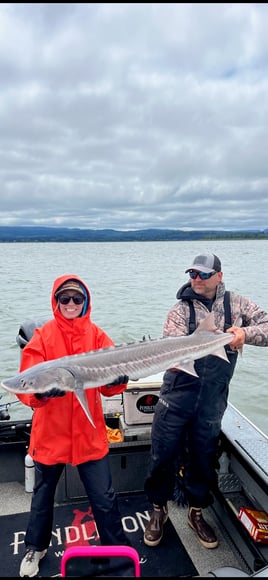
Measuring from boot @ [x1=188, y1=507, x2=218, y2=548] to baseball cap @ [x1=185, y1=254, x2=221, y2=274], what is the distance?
206 centimetres

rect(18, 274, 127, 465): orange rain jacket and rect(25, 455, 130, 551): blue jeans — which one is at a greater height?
rect(18, 274, 127, 465): orange rain jacket

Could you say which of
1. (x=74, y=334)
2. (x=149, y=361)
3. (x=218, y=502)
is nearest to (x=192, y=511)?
(x=218, y=502)

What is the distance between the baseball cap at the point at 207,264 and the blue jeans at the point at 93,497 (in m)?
1.53

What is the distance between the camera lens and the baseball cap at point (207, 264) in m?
3.35

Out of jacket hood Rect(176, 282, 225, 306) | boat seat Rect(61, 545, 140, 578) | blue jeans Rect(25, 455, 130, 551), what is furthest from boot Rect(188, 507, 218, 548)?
jacket hood Rect(176, 282, 225, 306)

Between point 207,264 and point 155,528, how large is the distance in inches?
88.0

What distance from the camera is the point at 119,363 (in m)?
2.99

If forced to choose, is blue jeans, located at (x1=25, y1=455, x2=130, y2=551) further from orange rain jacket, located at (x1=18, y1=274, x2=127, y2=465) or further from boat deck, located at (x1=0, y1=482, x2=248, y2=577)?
boat deck, located at (x1=0, y1=482, x2=248, y2=577)

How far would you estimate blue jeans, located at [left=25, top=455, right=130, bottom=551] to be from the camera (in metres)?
3.09

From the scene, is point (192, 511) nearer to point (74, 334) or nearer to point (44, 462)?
point (44, 462)

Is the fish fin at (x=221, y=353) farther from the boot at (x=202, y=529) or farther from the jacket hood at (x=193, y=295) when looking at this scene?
the boot at (x=202, y=529)

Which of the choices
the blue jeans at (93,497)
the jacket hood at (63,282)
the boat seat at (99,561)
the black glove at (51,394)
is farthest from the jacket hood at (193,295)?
the boat seat at (99,561)

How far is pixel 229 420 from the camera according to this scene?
4.32m

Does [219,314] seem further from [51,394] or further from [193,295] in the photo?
[51,394]
